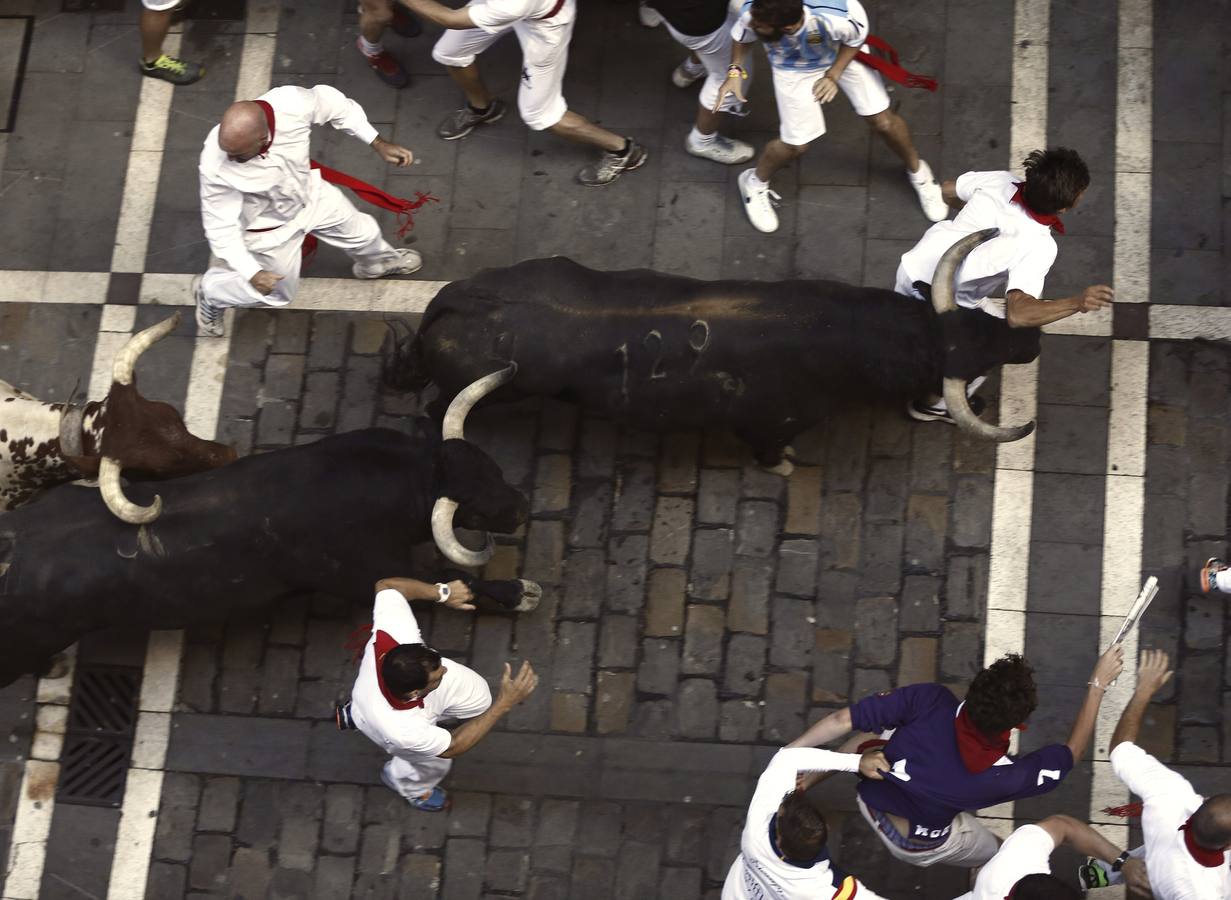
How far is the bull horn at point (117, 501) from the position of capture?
6664mm

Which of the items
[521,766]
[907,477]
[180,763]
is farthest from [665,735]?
[180,763]

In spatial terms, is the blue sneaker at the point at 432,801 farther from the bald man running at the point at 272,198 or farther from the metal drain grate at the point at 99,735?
the bald man running at the point at 272,198

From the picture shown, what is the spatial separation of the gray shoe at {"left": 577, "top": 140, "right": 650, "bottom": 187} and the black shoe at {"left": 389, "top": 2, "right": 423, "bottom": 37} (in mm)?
1565

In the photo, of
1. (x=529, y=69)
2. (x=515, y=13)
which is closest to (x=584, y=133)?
(x=529, y=69)

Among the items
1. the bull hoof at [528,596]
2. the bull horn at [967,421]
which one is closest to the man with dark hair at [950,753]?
the bull horn at [967,421]

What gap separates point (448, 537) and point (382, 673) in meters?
0.82

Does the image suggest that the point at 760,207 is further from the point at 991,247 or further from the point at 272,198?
the point at 272,198

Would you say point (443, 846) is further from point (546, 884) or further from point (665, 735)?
point (665, 735)

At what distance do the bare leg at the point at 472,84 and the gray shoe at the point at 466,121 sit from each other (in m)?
0.05

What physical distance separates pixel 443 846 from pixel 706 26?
16.3 ft

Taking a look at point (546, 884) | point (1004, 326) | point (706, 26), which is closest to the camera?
point (1004, 326)

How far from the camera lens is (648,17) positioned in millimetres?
8758

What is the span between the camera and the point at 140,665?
7859 mm

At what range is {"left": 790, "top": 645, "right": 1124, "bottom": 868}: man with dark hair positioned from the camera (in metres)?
5.82
